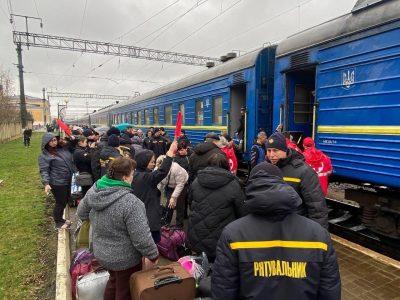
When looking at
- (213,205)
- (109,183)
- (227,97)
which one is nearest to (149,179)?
(213,205)

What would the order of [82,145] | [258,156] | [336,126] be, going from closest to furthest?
[336,126], [258,156], [82,145]

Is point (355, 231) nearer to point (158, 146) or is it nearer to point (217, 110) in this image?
point (217, 110)

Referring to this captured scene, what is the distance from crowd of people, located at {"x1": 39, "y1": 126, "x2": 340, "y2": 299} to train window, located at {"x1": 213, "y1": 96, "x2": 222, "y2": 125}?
3.21 meters

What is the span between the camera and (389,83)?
13.7 ft

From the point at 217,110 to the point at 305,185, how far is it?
6134 millimetres

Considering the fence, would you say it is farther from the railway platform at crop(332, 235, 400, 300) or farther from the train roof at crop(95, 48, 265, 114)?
the railway platform at crop(332, 235, 400, 300)

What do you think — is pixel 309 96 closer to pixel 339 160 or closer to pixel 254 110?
pixel 254 110

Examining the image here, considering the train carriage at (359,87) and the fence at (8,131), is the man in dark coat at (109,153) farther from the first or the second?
the fence at (8,131)

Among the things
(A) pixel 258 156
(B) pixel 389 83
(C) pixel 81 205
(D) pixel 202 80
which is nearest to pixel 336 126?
(B) pixel 389 83

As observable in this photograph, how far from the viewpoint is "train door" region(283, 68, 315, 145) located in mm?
6348

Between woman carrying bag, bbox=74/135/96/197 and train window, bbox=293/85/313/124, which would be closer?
woman carrying bag, bbox=74/135/96/197

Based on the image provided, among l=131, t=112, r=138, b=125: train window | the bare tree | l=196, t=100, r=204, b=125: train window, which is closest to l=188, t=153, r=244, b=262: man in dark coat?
l=196, t=100, r=204, b=125: train window

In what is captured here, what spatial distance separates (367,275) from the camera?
3865 millimetres

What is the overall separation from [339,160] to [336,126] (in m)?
0.51
